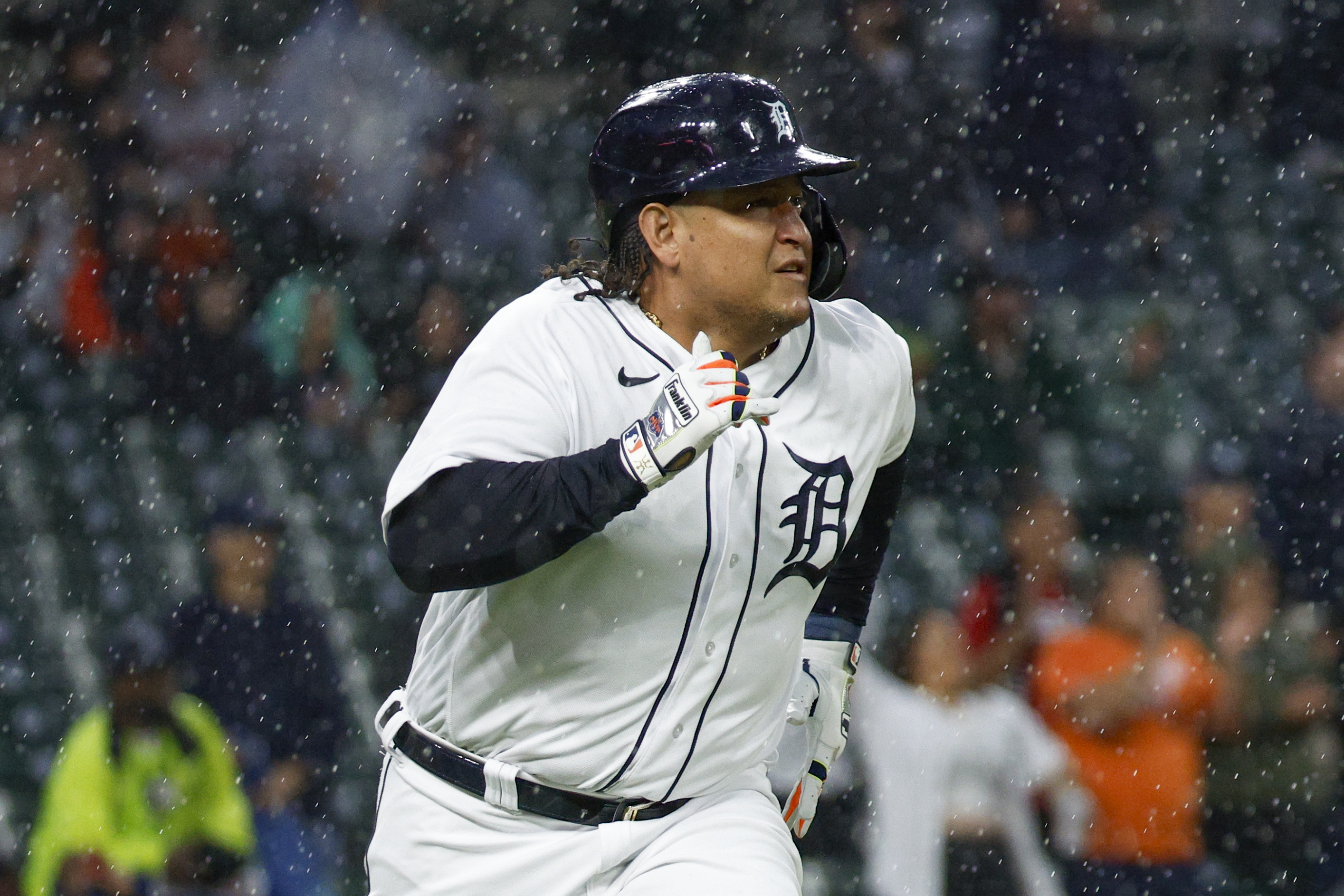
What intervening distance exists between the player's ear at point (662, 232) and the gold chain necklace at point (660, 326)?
0.27 ft

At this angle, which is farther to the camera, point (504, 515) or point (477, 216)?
point (477, 216)

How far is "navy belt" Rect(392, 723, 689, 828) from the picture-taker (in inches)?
82.2

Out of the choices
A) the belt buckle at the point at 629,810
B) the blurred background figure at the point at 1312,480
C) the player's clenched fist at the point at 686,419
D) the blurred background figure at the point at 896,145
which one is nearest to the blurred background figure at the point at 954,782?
the blurred background figure at the point at 1312,480

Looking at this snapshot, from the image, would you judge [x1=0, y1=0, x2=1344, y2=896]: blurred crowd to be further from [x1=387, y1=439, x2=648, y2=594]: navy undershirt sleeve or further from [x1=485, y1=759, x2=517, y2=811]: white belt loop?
[x1=387, y1=439, x2=648, y2=594]: navy undershirt sleeve

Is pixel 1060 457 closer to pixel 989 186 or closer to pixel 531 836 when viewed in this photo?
pixel 989 186

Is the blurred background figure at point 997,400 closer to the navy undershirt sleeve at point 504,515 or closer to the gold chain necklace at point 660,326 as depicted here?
the gold chain necklace at point 660,326

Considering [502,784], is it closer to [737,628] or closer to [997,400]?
[737,628]

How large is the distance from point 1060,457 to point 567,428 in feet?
10.3

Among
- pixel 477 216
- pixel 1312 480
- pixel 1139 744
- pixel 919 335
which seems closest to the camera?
pixel 1139 744

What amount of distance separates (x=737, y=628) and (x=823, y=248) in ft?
2.00

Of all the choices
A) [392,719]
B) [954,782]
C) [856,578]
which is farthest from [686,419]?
[954,782]

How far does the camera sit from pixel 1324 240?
5152 mm

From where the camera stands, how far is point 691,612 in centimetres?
205

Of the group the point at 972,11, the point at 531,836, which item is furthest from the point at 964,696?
the point at 972,11
